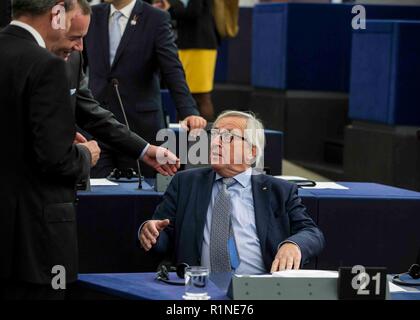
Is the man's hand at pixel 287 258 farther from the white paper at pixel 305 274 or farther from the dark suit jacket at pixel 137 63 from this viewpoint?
the dark suit jacket at pixel 137 63

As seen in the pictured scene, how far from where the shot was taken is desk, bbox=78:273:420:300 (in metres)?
3.41

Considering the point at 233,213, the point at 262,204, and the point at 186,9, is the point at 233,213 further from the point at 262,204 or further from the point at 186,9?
the point at 186,9

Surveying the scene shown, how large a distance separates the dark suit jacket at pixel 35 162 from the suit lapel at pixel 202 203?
88cm

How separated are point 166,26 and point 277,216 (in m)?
1.86

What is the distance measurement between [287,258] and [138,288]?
66 cm

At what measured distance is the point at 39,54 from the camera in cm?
323

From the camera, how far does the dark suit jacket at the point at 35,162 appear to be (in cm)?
321

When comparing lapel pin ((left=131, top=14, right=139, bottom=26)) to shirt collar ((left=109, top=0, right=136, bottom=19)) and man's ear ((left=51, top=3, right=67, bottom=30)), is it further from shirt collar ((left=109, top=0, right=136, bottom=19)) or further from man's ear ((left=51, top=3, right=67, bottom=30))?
man's ear ((left=51, top=3, right=67, bottom=30))

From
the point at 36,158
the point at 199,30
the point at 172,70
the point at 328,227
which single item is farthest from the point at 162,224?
the point at 199,30

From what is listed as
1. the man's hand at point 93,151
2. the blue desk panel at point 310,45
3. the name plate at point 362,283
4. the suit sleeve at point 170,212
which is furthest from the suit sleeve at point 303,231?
the blue desk panel at point 310,45

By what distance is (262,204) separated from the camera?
4.25 meters

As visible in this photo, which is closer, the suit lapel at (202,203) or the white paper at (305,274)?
the white paper at (305,274)

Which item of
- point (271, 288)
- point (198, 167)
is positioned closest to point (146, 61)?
point (198, 167)

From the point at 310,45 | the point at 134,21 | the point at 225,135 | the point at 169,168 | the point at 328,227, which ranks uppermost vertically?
the point at 134,21
